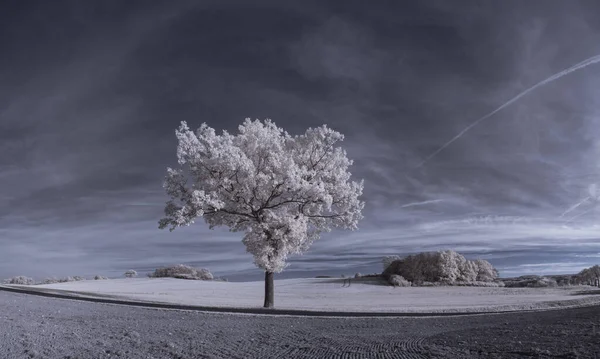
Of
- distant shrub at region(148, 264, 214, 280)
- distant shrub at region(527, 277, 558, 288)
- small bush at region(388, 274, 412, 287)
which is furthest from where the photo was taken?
distant shrub at region(148, 264, 214, 280)

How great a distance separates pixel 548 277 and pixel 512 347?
158 feet

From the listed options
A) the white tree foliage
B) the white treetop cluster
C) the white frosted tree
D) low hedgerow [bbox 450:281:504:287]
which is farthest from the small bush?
the white tree foliage

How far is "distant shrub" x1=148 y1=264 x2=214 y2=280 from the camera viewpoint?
63.8m

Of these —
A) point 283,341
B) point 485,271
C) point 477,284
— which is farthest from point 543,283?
point 283,341

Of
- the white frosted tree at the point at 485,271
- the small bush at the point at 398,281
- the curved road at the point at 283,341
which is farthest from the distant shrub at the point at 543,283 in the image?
the curved road at the point at 283,341

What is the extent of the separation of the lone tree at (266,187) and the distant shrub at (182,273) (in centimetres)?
3874

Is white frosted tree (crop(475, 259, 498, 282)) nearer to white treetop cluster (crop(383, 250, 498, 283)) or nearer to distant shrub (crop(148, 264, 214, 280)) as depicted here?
white treetop cluster (crop(383, 250, 498, 283))

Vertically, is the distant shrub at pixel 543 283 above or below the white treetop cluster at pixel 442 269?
below

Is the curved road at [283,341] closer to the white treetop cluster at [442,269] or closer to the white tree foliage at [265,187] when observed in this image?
the white tree foliage at [265,187]

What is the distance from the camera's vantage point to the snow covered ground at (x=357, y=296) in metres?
28.4

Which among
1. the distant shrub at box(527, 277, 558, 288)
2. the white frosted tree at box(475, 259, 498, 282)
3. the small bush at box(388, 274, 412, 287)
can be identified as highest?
the white frosted tree at box(475, 259, 498, 282)

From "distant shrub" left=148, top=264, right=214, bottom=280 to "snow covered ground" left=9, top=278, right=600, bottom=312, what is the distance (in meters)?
11.6

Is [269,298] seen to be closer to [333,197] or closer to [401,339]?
[333,197]

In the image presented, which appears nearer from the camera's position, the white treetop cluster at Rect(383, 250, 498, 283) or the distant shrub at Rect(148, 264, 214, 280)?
the white treetop cluster at Rect(383, 250, 498, 283)
